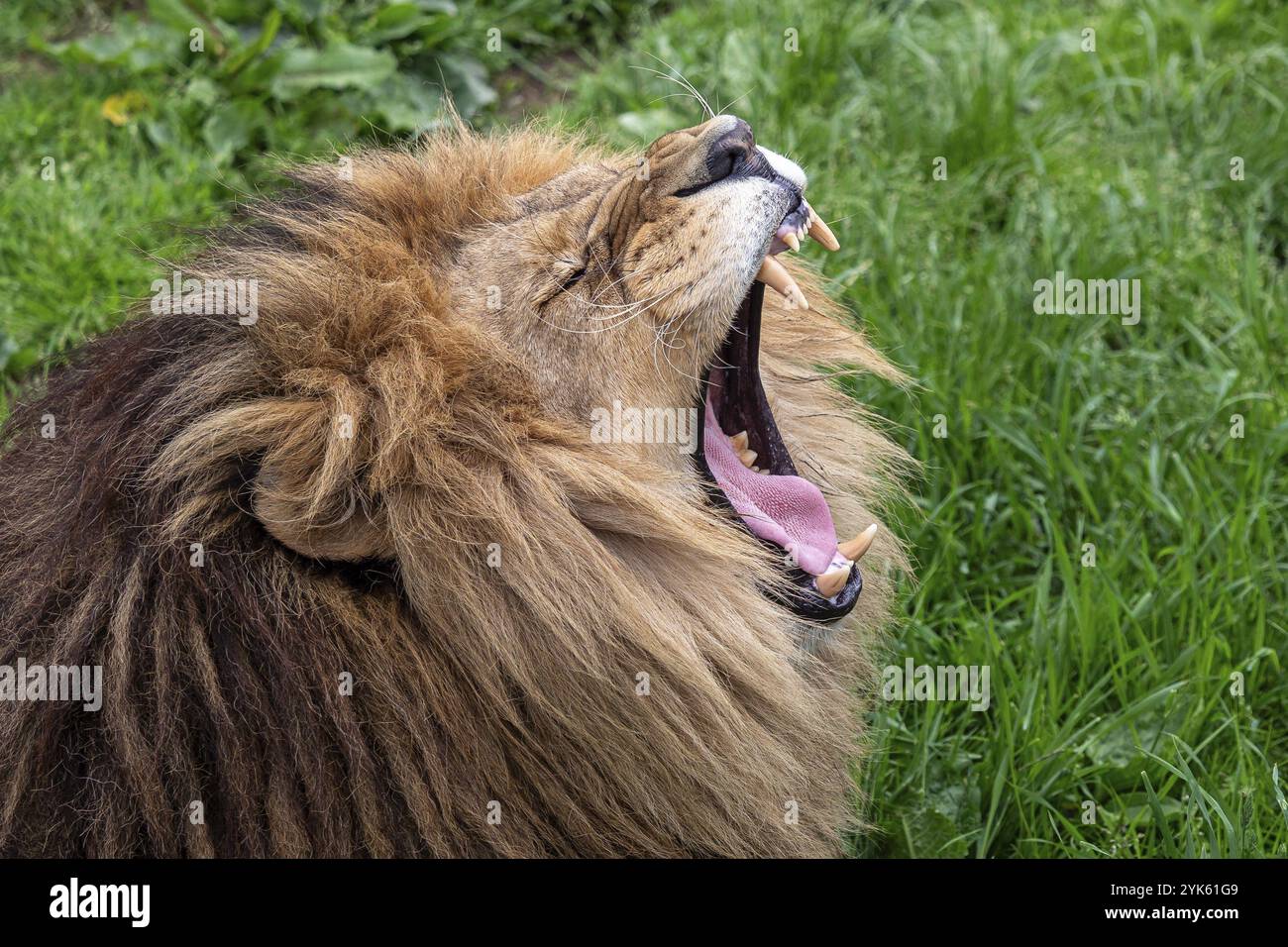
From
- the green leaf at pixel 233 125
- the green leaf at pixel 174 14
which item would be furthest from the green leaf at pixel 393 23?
the green leaf at pixel 174 14

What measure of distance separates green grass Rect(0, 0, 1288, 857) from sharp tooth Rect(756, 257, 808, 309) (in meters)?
1.05

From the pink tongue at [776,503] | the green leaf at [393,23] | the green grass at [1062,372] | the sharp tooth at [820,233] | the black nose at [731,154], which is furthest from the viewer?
the green leaf at [393,23]

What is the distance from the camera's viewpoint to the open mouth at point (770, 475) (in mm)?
2770

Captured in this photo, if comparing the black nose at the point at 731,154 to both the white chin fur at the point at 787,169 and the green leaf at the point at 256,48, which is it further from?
the green leaf at the point at 256,48

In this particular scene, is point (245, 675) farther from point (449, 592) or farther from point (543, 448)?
point (543, 448)

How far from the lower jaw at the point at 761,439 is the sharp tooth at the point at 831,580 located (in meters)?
0.01

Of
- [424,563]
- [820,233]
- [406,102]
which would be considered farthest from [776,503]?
[406,102]

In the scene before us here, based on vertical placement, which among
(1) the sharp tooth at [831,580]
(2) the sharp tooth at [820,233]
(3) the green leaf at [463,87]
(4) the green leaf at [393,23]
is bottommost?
(1) the sharp tooth at [831,580]

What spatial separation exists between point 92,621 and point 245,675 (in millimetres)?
282

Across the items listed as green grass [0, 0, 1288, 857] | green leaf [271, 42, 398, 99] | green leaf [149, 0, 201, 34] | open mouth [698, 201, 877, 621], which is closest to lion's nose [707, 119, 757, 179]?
open mouth [698, 201, 877, 621]

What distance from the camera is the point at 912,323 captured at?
4.45 meters

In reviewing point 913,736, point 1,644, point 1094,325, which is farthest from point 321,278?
point 1094,325

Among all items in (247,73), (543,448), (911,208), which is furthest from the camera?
(247,73)

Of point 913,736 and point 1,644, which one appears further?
point 913,736
